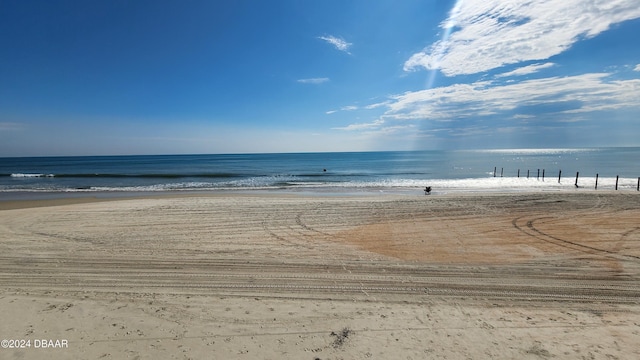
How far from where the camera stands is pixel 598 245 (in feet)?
28.2

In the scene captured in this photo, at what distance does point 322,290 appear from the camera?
5605 millimetres

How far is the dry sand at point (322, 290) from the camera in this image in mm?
4059

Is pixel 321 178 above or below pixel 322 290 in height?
above

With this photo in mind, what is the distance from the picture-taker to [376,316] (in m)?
4.72

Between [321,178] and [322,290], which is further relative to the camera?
[321,178]

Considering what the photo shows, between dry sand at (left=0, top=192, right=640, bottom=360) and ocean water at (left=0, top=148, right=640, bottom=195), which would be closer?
dry sand at (left=0, top=192, right=640, bottom=360)

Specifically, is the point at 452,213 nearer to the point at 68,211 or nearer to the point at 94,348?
the point at 94,348

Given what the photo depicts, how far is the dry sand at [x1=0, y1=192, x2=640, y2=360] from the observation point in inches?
160

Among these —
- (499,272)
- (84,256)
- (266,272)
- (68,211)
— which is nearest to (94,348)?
(266,272)

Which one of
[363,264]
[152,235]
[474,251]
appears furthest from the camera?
[152,235]

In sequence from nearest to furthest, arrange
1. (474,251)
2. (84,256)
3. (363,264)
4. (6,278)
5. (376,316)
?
(376,316)
(6,278)
(363,264)
(84,256)
(474,251)

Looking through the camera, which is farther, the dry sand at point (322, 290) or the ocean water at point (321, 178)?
the ocean water at point (321, 178)

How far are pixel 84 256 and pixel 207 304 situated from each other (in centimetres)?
478

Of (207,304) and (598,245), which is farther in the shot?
(598,245)
